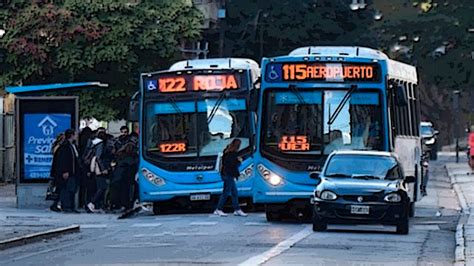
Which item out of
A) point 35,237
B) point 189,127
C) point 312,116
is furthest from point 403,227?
point 189,127

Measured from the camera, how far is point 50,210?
30812mm

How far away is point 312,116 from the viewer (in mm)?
26766

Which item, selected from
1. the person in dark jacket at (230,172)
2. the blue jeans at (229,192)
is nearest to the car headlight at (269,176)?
the person in dark jacket at (230,172)

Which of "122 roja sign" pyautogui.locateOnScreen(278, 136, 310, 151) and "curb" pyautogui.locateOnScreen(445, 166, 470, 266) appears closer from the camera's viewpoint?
"curb" pyautogui.locateOnScreen(445, 166, 470, 266)

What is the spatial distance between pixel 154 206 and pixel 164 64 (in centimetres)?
1312

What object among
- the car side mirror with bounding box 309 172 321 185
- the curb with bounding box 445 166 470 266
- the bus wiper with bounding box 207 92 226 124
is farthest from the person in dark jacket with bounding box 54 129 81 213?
the curb with bounding box 445 166 470 266

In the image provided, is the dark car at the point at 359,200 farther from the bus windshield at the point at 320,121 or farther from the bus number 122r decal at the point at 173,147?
the bus number 122r decal at the point at 173,147

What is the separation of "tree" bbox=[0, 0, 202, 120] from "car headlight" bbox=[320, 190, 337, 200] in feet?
59.8

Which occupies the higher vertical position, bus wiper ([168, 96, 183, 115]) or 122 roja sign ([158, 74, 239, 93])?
122 roja sign ([158, 74, 239, 93])

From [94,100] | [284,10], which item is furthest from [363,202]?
[284,10]

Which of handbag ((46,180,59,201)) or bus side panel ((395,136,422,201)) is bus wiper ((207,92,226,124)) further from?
bus side panel ((395,136,422,201))

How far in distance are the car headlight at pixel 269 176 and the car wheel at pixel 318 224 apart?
2.41 m

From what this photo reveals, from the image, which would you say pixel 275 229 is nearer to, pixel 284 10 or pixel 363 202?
pixel 363 202

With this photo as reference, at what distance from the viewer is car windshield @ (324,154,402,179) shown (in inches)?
976
